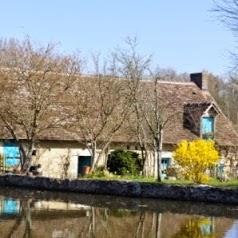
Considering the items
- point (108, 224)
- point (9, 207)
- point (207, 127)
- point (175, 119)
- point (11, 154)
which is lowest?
point (108, 224)

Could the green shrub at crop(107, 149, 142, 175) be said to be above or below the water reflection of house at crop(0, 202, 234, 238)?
above

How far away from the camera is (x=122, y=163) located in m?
38.0

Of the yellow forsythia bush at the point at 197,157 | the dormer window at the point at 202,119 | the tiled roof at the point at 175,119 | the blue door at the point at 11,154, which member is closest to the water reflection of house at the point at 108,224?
the yellow forsythia bush at the point at 197,157

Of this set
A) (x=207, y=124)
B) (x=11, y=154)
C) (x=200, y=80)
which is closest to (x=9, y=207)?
(x=11, y=154)

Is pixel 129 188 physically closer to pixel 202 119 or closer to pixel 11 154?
pixel 11 154

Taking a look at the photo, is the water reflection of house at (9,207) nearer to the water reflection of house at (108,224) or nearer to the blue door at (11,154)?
the water reflection of house at (108,224)

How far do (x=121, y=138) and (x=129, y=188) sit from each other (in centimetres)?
1333

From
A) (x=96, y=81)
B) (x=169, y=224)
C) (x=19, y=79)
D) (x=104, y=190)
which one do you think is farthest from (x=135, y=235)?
(x=96, y=81)

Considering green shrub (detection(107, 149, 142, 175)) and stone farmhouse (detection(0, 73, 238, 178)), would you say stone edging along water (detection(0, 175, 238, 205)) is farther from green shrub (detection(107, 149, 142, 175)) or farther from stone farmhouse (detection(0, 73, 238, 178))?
green shrub (detection(107, 149, 142, 175))

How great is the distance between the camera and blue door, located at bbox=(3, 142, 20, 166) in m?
39.5

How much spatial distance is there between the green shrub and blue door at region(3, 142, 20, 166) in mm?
5985

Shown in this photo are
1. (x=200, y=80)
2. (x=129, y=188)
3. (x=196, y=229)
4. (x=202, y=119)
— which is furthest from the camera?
(x=200, y=80)

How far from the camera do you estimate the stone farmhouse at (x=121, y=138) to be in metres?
39.9

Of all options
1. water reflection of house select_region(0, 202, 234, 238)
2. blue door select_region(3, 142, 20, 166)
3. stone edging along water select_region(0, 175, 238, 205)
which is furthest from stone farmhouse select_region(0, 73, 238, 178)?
water reflection of house select_region(0, 202, 234, 238)
